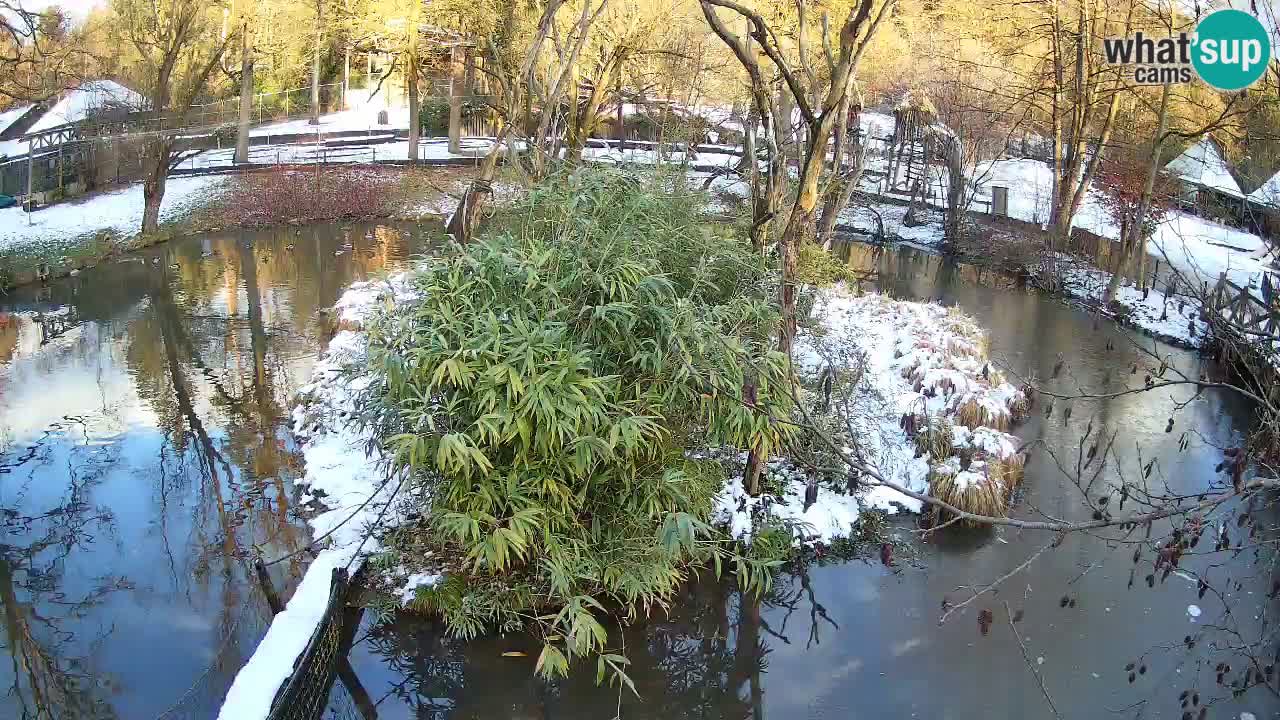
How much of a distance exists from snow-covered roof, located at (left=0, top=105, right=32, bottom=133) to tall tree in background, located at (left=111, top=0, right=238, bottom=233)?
3.37m

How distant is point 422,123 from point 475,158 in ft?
20.1

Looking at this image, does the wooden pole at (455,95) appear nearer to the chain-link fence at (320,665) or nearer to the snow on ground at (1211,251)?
the snow on ground at (1211,251)

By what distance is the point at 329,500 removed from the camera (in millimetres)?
9383

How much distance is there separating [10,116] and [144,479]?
18.9 m

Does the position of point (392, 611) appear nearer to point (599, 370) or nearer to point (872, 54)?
point (599, 370)

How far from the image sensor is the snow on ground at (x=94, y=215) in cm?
1825

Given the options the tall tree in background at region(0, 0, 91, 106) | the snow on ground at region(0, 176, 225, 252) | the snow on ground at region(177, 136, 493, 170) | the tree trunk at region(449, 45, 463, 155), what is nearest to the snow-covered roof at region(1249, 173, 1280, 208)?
the tall tree in background at region(0, 0, 91, 106)

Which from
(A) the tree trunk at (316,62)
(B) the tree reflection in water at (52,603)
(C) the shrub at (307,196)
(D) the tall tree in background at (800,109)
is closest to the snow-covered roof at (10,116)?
(C) the shrub at (307,196)

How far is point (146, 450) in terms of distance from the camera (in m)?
10.5

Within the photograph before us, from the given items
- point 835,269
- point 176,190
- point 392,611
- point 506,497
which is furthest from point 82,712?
point 176,190

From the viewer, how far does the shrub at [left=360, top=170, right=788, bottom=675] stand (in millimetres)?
6625

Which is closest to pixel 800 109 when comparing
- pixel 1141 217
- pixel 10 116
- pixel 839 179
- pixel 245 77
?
pixel 839 179

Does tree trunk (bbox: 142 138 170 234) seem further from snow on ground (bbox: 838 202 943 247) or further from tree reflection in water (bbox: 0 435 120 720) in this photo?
snow on ground (bbox: 838 202 943 247)

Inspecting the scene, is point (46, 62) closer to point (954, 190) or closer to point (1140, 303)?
point (954, 190)
